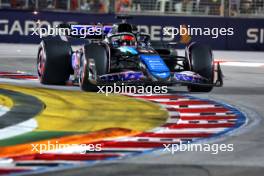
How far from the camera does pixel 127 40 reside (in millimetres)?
13094

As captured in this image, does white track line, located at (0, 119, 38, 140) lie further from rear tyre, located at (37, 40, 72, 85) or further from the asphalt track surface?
rear tyre, located at (37, 40, 72, 85)

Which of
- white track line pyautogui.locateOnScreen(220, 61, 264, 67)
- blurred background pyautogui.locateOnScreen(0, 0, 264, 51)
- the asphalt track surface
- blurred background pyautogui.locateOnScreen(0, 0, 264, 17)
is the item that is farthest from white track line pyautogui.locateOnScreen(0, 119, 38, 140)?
blurred background pyautogui.locateOnScreen(0, 0, 264, 17)

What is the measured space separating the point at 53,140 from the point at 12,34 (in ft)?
53.6

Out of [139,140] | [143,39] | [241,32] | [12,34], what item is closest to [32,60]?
[12,34]

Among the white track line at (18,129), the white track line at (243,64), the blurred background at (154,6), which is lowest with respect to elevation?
the white track line at (243,64)

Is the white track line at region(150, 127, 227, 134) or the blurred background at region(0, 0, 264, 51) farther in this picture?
the blurred background at region(0, 0, 264, 51)

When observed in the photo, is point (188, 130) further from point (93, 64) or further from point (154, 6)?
point (154, 6)

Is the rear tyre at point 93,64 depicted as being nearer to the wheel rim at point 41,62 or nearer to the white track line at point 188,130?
the wheel rim at point 41,62

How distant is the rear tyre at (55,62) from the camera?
43.4 ft

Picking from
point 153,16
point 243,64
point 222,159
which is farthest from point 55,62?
point 153,16

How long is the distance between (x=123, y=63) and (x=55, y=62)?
128 cm

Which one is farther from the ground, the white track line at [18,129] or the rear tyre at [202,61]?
the rear tyre at [202,61]

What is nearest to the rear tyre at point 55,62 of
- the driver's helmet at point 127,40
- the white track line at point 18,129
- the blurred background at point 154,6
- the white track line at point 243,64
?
A: the driver's helmet at point 127,40

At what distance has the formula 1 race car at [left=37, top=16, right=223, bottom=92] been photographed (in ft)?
39.3
